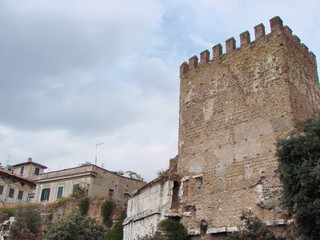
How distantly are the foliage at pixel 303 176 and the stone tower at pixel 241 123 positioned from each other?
2276 millimetres

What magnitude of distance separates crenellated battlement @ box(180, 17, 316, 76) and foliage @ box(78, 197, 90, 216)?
12.3 m

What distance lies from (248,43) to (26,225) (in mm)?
17709

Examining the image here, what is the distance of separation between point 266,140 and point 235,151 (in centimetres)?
155

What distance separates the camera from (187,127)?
67.1ft

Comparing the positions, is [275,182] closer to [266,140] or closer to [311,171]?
[266,140]

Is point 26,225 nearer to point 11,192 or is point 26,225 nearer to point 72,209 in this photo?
point 72,209

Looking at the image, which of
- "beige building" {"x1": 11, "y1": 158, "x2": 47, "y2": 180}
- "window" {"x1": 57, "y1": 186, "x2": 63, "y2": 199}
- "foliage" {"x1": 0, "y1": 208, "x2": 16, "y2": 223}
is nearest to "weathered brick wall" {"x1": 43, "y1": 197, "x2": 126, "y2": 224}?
"foliage" {"x1": 0, "y1": 208, "x2": 16, "y2": 223}

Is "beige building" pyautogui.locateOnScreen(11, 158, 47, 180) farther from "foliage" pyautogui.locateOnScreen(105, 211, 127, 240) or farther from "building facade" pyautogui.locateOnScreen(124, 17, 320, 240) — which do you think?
"building facade" pyautogui.locateOnScreen(124, 17, 320, 240)

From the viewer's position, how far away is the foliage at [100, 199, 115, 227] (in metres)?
26.3

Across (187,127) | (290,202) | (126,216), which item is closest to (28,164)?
(126,216)

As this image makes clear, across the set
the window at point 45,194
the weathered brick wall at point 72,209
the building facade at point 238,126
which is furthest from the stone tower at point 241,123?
the window at point 45,194

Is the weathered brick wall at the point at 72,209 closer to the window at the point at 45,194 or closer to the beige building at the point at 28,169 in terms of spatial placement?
the window at the point at 45,194

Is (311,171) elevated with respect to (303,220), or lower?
elevated

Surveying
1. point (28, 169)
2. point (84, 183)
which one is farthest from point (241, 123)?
point (28, 169)
